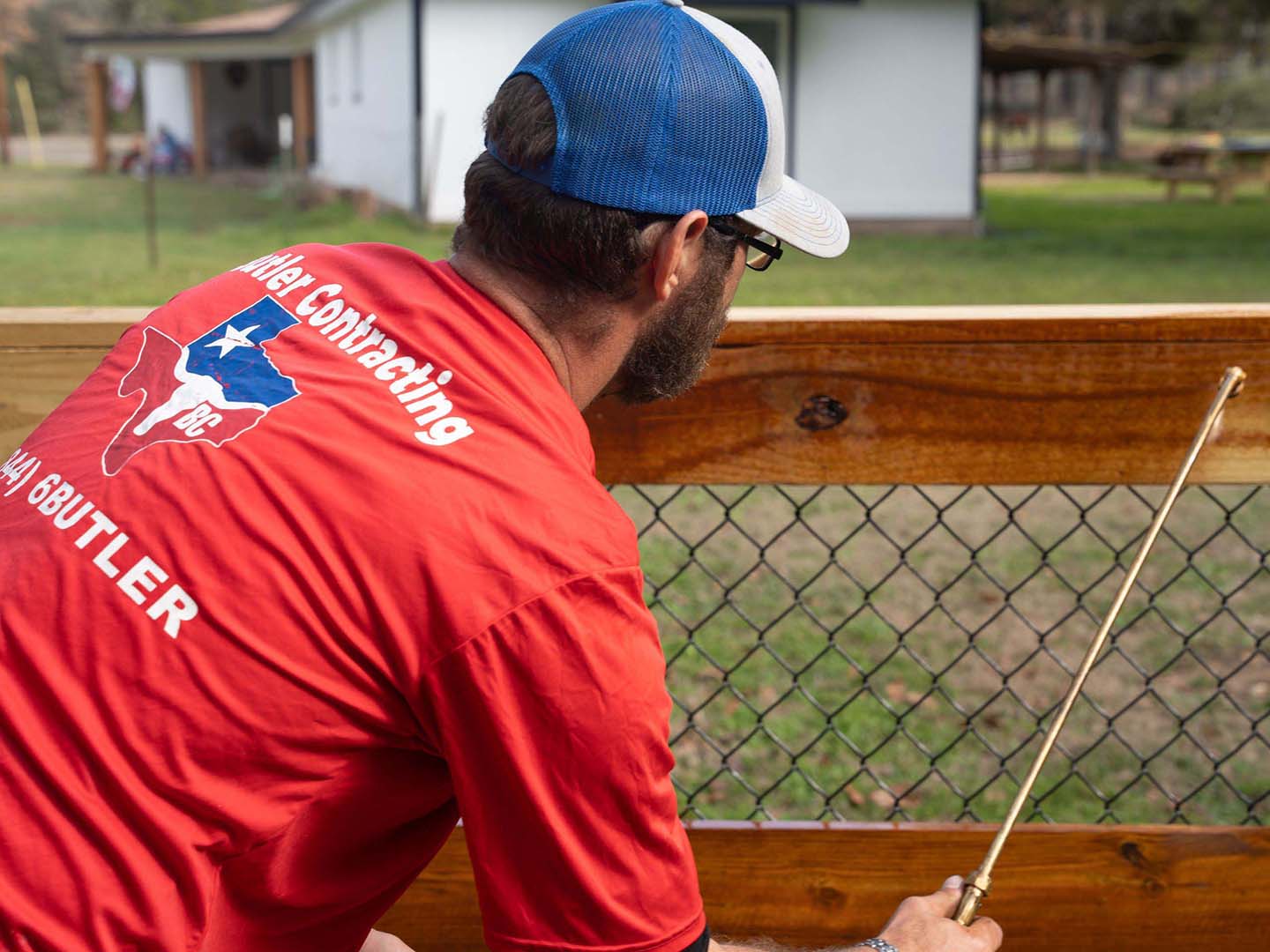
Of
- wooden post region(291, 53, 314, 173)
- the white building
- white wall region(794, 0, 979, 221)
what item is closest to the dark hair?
the white building

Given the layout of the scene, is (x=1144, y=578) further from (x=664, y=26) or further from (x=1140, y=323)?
(x=664, y=26)

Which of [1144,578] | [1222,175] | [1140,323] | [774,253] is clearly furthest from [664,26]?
[1222,175]

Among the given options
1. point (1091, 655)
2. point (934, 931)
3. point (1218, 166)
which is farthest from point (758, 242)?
point (1218, 166)

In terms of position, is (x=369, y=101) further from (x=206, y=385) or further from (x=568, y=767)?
(x=568, y=767)

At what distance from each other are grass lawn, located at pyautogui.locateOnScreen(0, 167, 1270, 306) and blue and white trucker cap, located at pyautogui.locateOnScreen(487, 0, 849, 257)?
29.5ft

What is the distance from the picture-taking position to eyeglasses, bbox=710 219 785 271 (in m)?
1.53

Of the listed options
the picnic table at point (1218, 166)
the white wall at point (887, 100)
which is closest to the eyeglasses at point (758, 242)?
the white wall at point (887, 100)

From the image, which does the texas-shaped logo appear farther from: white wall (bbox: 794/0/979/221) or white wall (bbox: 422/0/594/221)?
white wall (bbox: 794/0/979/221)

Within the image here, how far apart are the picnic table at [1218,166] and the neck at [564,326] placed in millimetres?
23558

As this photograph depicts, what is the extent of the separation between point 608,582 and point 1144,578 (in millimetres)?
4134

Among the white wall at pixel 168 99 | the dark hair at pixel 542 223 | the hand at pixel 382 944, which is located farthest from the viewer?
the white wall at pixel 168 99

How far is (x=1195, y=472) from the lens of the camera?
6.07ft

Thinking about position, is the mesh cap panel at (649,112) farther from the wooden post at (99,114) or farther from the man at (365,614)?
the wooden post at (99,114)

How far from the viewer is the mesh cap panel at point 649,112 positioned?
141 centimetres
